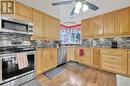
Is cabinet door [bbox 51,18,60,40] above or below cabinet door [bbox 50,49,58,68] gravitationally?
above

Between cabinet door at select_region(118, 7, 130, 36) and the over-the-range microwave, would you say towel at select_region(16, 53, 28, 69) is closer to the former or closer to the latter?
the over-the-range microwave

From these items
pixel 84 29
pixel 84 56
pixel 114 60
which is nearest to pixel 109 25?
pixel 114 60

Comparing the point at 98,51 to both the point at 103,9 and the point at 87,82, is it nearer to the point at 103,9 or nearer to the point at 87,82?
the point at 103,9

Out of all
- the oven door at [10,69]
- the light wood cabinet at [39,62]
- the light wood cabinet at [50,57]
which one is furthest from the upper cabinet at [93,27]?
the oven door at [10,69]

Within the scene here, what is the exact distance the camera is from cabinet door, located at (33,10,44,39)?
12.4ft

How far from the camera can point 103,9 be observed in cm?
478

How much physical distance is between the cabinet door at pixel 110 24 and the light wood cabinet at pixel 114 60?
67 cm

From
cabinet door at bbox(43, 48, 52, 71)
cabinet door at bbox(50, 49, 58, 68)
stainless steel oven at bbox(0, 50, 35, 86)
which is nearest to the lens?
stainless steel oven at bbox(0, 50, 35, 86)

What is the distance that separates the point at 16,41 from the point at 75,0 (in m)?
2.09

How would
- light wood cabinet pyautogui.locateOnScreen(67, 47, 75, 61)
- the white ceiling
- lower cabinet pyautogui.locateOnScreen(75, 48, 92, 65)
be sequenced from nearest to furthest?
the white ceiling < lower cabinet pyautogui.locateOnScreen(75, 48, 92, 65) < light wood cabinet pyautogui.locateOnScreen(67, 47, 75, 61)

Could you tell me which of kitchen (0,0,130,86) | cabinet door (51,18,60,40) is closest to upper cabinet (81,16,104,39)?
kitchen (0,0,130,86)

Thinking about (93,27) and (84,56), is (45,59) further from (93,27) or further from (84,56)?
(93,27)

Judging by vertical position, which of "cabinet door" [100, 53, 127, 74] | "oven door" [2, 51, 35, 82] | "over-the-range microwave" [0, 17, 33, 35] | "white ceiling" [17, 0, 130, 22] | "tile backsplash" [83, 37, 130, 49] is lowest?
"cabinet door" [100, 53, 127, 74]

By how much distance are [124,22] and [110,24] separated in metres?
0.59
